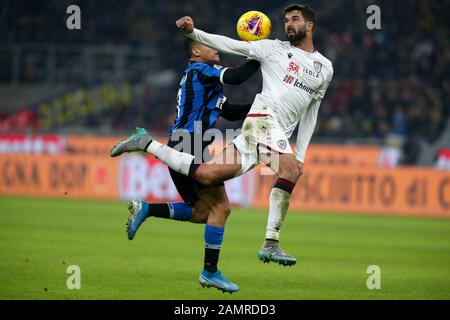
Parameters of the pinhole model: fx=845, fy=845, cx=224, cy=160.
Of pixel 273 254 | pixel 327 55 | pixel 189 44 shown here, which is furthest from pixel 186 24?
pixel 327 55

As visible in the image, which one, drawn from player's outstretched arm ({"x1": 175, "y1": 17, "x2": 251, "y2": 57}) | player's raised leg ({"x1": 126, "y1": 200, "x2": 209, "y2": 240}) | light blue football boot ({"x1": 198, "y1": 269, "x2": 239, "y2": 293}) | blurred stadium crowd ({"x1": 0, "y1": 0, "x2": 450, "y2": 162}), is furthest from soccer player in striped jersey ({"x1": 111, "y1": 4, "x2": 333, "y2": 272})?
blurred stadium crowd ({"x1": 0, "y1": 0, "x2": 450, "y2": 162})

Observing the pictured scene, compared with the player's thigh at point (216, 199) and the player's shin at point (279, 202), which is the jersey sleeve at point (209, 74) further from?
the player's shin at point (279, 202)

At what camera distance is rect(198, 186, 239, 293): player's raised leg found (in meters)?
8.31

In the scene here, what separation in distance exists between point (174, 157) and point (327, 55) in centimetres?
1665

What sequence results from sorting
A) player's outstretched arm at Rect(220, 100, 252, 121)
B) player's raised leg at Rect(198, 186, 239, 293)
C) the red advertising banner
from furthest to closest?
1. the red advertising banner
2. player's outstretched arm at Rect(220, 100, 252, 121)
3. player's raised leg at Rect(198, 186, 239, 293)

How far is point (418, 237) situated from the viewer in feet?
50.1

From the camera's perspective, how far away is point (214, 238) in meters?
8.49

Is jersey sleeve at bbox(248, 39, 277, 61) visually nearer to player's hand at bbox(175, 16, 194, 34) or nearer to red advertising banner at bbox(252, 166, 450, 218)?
player's hand at bbox(175, 16, 194, 34)

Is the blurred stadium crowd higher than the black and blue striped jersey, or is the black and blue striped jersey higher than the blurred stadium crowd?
the blurred stadium crowd

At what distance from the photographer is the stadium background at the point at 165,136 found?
1102 cm

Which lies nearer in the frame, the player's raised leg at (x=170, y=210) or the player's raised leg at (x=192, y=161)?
the player's raised leg at (x=192, y=161)

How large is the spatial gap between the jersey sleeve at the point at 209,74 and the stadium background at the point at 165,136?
7.02 ft

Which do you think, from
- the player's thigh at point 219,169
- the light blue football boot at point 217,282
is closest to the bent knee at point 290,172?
the player's thigh at point 219,169
